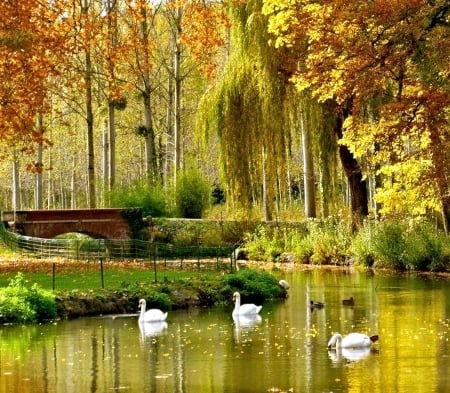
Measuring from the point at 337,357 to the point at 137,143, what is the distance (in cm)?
6573

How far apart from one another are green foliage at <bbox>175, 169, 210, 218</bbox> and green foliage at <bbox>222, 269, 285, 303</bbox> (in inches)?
784

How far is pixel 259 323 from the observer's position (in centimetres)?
2230

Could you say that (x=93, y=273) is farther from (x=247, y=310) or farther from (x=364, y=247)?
(x=364, y=247)

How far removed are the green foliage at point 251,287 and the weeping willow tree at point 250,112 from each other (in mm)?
13164

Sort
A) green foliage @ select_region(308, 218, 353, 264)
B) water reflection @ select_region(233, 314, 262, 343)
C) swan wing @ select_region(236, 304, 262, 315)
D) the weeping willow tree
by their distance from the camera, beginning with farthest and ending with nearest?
the weeping willow tree, green foliage @ select_region(308, 218, 353, 264), swan wing @ select_region(236, 304, 262, 315), water reflection @ select_region(233, 314, 262, 343)

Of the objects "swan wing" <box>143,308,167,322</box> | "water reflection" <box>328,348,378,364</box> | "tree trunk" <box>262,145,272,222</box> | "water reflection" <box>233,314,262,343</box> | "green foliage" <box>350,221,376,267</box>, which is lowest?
"water reflection" <box>328,348,378,364</box>

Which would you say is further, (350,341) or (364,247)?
(364,247)

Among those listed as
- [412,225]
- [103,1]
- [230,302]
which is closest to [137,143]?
[103,1]

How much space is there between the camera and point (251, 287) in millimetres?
27250

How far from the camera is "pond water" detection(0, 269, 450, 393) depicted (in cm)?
1528

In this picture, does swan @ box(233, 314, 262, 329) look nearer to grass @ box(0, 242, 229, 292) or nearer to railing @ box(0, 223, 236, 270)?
grass @ box(0, 242, 229, 292)

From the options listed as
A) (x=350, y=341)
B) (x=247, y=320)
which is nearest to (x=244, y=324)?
(x=247, y=320)

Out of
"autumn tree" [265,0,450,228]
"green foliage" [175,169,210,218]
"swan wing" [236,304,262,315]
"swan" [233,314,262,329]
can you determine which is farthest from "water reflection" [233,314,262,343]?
"green foliage" [175,169,210,218]

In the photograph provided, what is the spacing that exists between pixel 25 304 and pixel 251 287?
6.68m
